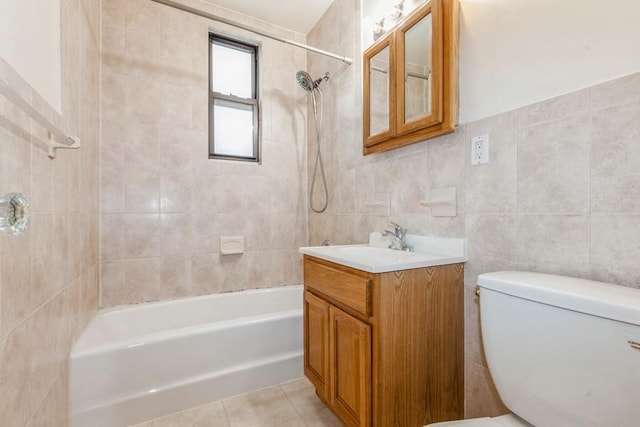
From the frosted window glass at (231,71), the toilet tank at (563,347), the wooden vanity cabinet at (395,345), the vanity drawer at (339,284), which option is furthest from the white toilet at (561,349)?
the frosted window glass at (231,71)

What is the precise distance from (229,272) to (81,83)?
1487 mm

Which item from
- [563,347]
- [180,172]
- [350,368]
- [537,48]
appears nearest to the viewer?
[563,347]

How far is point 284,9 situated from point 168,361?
2531mm

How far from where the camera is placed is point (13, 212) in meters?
0.62

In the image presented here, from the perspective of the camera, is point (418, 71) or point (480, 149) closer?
point (480, 149)

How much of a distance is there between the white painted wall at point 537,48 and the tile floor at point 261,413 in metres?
1.61

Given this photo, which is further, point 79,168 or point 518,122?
point 79,168

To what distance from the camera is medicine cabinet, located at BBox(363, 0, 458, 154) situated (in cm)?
A: 125

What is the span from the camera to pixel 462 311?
1.23 meters

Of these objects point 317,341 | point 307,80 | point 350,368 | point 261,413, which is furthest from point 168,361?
point 307,80

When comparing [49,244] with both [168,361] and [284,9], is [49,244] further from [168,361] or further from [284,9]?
[284,9]

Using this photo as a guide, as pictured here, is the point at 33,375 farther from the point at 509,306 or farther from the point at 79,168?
the point at 509,306

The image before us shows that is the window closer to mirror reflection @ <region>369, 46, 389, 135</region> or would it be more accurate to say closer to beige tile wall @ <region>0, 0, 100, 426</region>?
beige tile wall @ <region>0, 0, 100, 426</region>

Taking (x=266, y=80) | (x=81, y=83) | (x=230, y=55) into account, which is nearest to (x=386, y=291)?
(x=81, y=83)
